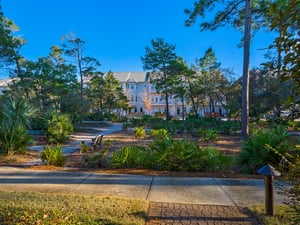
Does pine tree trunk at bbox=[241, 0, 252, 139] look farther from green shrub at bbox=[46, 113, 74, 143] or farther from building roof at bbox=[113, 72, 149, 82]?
building roof at bbox=[113, 72, 149, 82]

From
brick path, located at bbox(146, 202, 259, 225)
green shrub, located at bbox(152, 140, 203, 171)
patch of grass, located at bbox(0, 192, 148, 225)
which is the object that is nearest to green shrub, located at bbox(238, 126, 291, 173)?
green shrub, located at bbox(152, 140, 203, 171)

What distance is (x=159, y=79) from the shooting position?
95.0ft

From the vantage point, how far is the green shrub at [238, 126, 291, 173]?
6.29 m

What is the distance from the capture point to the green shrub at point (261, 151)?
20.6ft

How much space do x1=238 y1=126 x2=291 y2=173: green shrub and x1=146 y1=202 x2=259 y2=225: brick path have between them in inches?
119

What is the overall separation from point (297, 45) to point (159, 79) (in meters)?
27.6

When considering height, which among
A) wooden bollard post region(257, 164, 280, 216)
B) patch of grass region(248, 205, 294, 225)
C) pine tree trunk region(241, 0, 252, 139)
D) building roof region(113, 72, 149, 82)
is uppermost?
building roof region(113, 72, 149, 82)

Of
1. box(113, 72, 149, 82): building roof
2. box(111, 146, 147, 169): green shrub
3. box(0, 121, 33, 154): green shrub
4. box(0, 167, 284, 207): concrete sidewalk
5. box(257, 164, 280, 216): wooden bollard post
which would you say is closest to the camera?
box(257, 164, 280, 216): wooden bollard post

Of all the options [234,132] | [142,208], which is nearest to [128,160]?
[142,208]

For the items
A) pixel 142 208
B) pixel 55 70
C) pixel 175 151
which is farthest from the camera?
pixel 55 70

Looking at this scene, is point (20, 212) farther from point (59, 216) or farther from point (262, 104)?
point (262, 104)

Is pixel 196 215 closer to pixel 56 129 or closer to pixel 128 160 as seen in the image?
pixel 128 160

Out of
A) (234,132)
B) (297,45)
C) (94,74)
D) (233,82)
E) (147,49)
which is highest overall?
(147,49)

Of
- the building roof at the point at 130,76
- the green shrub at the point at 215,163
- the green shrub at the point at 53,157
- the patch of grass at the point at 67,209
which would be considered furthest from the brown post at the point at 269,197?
the building roof at the point at 130,76
